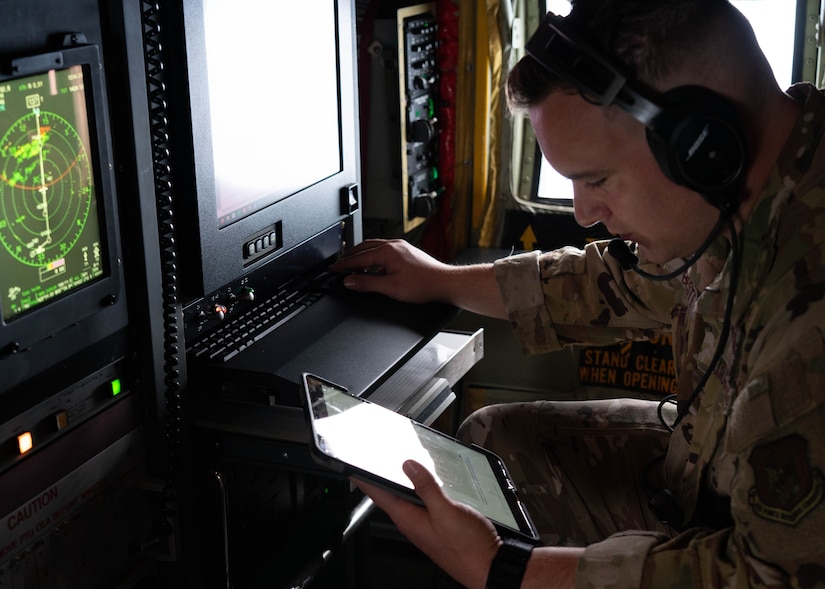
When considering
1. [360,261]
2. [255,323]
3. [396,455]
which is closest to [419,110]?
[360,261]

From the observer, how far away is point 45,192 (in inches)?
44.2

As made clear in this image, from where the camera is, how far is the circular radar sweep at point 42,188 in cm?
107

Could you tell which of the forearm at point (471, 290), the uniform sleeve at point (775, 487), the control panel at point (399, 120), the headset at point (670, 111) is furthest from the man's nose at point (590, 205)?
the control panel at point (399, 120)

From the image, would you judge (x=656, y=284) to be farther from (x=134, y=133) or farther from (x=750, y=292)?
(x=134, y=133)

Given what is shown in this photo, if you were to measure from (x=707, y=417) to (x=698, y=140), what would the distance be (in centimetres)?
49

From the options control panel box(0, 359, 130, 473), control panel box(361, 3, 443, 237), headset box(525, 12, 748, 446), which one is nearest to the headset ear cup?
headset box(525, 12, 748, 446)

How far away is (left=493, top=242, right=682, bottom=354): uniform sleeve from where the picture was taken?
5.86ft

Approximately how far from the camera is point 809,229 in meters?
1.21

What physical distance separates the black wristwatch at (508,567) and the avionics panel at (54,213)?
602 mm

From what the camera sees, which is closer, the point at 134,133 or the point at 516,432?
Result: the point at 134,133

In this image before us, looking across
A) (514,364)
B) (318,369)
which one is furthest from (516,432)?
(514,364)

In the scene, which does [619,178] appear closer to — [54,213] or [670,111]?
[670,111]

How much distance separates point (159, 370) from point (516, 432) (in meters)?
0.73

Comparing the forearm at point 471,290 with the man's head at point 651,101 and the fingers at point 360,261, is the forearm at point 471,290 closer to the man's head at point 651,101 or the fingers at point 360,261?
the fingers at point 360,261
